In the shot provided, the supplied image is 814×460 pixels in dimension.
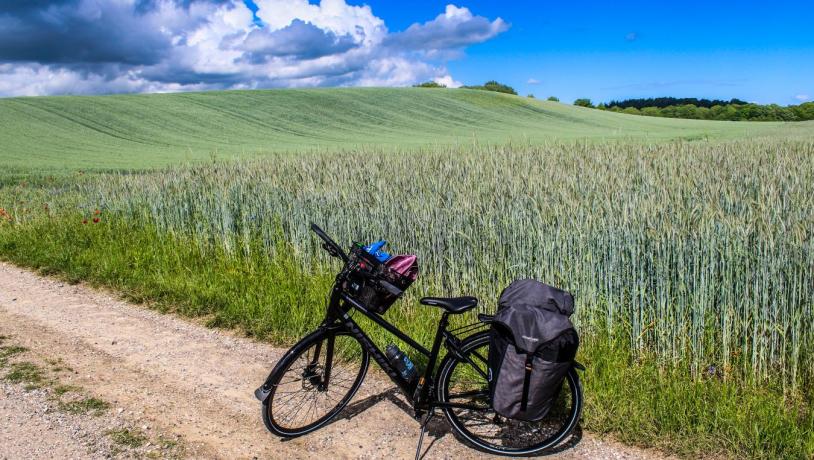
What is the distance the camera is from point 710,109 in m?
86.6

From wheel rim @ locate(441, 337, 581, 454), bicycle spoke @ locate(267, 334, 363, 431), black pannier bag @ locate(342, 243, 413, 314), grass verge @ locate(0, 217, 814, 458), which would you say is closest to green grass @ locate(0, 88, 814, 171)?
grass verge @ locate(0, 217, 814, 458)

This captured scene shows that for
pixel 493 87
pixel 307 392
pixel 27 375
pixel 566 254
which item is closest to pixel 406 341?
pixel 307 392

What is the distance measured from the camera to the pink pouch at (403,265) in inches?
143

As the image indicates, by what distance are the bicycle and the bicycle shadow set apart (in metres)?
0.09

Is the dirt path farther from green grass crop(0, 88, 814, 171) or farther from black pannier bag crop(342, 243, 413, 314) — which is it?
green grass crop(0, 88, 814, 171)

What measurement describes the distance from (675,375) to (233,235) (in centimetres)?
619

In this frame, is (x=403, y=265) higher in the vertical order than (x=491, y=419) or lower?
higher

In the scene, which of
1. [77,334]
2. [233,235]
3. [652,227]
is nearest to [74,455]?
[77,334]

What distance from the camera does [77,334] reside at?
602cm

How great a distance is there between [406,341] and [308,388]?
33.3 inches

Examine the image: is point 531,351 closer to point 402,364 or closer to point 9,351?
point 402,364

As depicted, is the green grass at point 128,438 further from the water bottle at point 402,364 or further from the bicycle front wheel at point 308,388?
the water bottle at point 402,364

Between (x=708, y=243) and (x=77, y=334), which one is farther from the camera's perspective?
(x=77, y=334)

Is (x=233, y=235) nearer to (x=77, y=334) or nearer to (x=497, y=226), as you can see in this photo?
(x=77, y=334)
